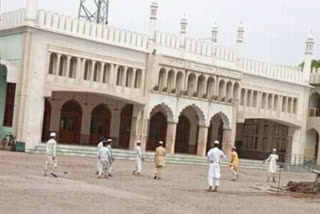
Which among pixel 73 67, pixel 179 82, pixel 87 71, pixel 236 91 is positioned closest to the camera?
pixel 73 67

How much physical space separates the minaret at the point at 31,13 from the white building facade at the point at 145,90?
5 cm

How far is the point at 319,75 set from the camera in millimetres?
44594

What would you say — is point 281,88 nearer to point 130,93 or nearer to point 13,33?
point 130,93

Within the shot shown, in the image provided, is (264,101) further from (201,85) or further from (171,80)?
(171,80)

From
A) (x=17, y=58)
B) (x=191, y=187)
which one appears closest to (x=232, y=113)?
(x=17, y=58)

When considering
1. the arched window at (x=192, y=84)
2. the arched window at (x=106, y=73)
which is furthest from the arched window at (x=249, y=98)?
the arched window at (x=106, y=73)

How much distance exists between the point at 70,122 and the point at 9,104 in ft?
16.8

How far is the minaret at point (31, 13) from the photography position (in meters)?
30.0

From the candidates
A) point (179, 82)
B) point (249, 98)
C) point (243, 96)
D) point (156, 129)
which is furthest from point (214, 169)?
point (249, 98)

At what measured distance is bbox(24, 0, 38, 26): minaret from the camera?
29969 millimetres

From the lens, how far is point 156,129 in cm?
4012

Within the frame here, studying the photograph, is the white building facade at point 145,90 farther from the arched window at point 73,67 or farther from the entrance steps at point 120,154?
the entrance steps at point 120,154

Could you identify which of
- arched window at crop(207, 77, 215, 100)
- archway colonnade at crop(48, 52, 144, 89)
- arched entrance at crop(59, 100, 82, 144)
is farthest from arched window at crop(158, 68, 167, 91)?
arched entrance at crop(59, 100, 82, 144)

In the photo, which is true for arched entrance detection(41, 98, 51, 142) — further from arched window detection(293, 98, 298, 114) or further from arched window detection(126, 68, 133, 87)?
arched window detection(293, 98, 298, 114)
